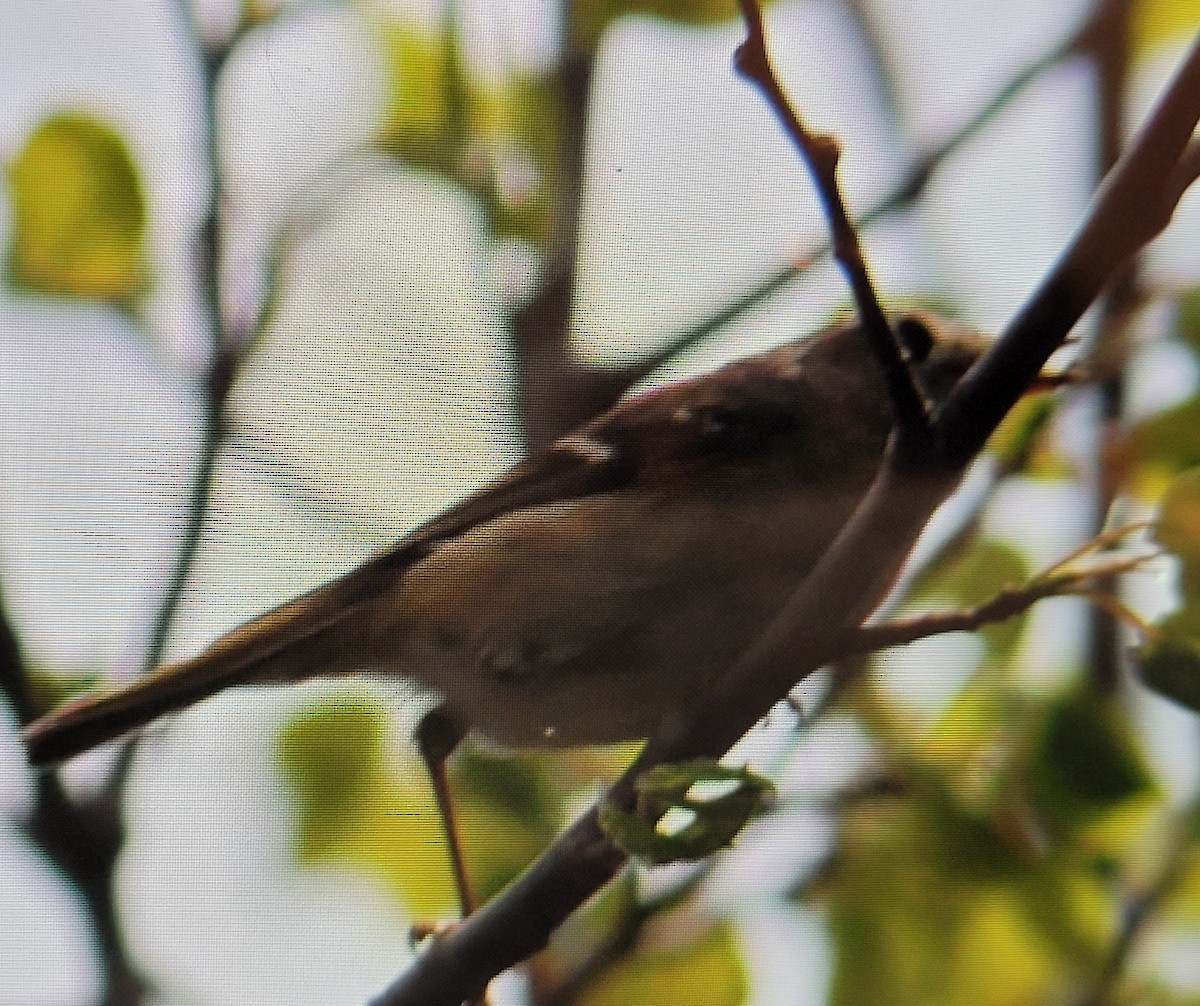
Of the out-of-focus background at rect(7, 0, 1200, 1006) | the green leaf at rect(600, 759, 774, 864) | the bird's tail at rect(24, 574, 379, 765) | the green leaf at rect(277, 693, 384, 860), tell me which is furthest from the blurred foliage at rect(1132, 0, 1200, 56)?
the green leaf at rect(277, 693, 384, 860)

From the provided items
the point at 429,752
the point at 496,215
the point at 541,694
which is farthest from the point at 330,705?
the point at 496,215

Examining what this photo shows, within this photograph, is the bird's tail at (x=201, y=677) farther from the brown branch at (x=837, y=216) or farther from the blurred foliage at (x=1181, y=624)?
the blurred foliage at (x=1181, y=624)

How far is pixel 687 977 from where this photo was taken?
1662 mm

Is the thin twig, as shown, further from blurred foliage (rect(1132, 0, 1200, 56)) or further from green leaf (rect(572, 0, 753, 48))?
green leaf (rect(572, 0, 753, 48))

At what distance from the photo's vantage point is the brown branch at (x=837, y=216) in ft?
3.46

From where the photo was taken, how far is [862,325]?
119 cm

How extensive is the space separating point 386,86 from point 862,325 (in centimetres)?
86

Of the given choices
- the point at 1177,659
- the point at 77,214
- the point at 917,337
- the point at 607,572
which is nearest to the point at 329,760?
the point at 607,572

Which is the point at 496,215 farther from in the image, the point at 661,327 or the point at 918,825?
the point at 918,825

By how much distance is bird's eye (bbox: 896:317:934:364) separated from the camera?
1536mm

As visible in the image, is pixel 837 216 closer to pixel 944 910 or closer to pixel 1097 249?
pixel 1097 249

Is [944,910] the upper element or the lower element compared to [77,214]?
lower

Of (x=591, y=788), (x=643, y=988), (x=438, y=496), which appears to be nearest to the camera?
(x=438, y=496)

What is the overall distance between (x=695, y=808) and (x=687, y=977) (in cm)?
56
